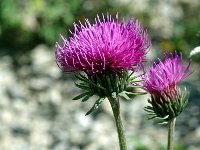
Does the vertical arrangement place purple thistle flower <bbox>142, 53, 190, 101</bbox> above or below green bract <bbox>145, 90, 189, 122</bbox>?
above

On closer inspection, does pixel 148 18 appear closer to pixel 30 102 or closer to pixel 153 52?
pixel 153 52

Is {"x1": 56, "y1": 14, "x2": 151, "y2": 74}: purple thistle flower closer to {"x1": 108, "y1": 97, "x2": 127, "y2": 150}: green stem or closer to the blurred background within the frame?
{"x1": 108, "y1": 97, "x2": 127, "y2": 150}: green stem

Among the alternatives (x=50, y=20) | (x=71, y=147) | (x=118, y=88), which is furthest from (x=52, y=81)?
(x=118, y=88)

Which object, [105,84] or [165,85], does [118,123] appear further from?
[165,85]

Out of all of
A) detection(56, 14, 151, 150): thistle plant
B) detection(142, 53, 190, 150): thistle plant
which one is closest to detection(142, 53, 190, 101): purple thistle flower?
detection(142, 53, 190, 150): thistle plant

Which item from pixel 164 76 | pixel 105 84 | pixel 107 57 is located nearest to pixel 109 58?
pixel 107 57

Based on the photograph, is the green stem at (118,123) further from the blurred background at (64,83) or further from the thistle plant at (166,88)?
the blurred background at (64,83)
